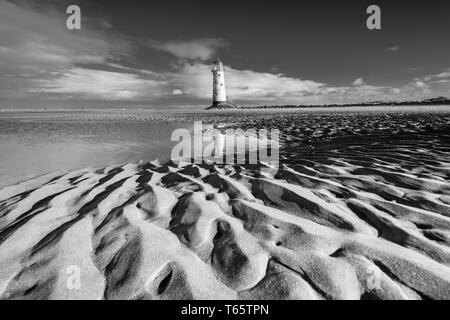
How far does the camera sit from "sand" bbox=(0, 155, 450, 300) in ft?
4.56

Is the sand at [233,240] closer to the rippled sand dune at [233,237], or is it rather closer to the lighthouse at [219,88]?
the rippled sand dune at [233,237]

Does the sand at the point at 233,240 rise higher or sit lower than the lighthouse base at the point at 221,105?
lower

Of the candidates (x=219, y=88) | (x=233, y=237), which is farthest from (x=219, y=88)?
(x=233, y=237)

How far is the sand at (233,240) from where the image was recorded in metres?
1.39

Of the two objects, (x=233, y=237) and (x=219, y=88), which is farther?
(x=219, y=88)

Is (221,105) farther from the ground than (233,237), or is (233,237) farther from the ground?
(221,105)

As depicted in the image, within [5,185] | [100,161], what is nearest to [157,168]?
[100,161]

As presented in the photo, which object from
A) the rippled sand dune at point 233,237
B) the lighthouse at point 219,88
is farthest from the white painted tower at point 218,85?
the rippled sand dune at point 233,237

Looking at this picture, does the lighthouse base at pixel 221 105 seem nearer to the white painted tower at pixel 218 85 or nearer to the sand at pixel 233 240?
the white painted tower at pixel 218 85

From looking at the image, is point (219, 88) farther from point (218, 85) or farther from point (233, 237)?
point (233, 237)

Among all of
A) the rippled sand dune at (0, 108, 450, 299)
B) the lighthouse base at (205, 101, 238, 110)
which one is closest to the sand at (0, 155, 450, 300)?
the rippled sand dune at (0, 108, 450, 299)

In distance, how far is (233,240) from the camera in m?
1.79

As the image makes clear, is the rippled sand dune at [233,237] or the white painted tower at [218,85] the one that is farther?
the white painted tower at [218,85]
